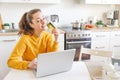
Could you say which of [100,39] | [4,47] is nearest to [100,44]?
[100,39]

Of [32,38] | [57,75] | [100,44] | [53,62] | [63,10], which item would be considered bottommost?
[100,44]

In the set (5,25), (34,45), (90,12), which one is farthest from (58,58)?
(90,12)

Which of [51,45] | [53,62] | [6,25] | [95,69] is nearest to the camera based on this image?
[53,62]

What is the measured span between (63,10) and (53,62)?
8.30 feet

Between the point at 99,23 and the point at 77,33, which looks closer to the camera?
the point at 77,33

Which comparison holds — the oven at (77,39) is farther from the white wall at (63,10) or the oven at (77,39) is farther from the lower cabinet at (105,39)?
the white wall at (63,10)

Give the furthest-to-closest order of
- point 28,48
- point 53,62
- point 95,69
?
point 28,48
point 95,69
point 53,62

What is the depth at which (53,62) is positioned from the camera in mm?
1319

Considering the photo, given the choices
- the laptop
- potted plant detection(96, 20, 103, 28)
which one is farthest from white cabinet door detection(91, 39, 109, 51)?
the laptop

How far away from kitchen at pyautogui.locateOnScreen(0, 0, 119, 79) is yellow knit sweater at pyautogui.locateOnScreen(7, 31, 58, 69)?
1.71m

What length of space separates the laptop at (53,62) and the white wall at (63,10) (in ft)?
7.76

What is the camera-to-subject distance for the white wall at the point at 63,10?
352 centimetres

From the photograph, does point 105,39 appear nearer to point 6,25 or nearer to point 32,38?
point 6,25

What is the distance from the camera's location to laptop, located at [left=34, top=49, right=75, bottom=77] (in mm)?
1268
